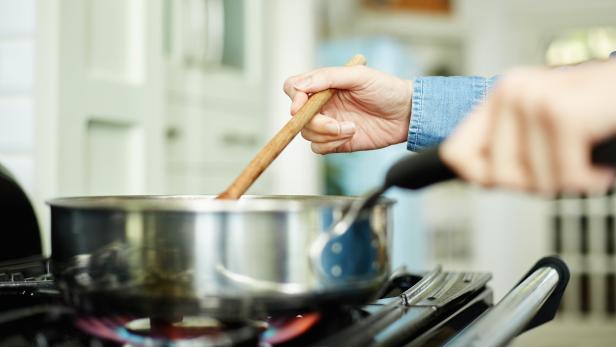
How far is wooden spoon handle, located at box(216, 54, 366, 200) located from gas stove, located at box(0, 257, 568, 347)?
124 mm

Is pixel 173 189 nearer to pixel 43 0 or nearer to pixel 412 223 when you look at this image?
pixel 43 0

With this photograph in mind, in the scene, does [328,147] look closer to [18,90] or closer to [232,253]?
[232,253]

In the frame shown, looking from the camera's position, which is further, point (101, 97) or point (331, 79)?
point (101, 97)

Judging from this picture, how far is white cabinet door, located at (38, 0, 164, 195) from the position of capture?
4.18ft

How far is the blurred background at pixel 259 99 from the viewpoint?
127cm

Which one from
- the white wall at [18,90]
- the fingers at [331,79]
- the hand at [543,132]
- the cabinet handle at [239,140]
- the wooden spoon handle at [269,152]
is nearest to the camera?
the hand at [543,132]

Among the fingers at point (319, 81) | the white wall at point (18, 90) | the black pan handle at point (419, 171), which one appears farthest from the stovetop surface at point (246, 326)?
the white wall at point (18, 90)

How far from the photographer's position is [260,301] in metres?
0.53

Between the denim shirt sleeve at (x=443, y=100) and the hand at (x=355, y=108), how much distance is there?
0.02 meters

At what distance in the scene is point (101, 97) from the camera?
55.2 inches

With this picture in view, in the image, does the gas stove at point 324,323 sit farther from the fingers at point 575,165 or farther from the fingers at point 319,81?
the fingers at point 319,81

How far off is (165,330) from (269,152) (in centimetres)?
21

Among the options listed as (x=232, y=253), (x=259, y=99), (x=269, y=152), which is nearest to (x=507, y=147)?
(x=232, y=253)

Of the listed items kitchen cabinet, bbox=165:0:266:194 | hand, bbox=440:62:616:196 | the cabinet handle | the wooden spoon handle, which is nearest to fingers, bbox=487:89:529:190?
hand, bbox=440:62:616:196
